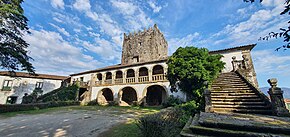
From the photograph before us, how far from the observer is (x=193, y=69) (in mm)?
8828

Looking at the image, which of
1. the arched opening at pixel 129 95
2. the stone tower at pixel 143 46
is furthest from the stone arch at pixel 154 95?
the stone tower at pixel 143 46

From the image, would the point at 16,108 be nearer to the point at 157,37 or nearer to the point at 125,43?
the point at 125,43

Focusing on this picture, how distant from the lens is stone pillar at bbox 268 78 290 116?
4836 millimetres

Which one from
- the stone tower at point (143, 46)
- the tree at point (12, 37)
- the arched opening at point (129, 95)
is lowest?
the arched opening at point (129, 95)

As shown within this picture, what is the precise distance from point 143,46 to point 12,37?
1830cm

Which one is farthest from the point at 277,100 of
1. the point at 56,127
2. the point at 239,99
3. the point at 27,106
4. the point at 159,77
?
the point at 27,106

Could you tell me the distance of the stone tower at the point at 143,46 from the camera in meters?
24.9

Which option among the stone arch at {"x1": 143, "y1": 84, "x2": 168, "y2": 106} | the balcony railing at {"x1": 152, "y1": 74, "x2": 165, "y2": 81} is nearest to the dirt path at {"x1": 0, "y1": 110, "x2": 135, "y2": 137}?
the balcony railing at {"x1": 152, "y1": 74, "x2": 165, "y2": 81}

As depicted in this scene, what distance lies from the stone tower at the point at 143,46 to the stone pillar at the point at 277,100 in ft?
65.6

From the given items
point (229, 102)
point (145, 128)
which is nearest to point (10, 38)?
point (145, 128)

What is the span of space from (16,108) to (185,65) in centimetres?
1631

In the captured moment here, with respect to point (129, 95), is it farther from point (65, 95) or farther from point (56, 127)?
point (56, 127)

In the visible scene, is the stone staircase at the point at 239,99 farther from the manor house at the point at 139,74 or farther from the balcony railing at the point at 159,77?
the balcony railing at the point at 159,77

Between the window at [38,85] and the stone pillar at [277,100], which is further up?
the window at [38,85]
